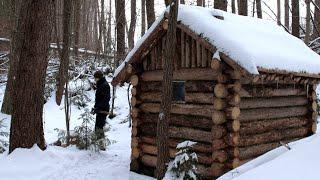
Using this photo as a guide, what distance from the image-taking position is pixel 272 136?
28.7 feet

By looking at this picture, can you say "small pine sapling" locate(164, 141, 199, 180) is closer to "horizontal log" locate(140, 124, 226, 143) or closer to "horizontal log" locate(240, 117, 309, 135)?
"horizontal log" locate(140, 124, 226, 143)

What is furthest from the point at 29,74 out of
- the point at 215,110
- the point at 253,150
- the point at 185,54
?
the point at 253,150

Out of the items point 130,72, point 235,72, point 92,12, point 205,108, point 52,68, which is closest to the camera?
point 235,72

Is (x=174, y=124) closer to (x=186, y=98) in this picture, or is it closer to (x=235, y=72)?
(x=186, y=98)

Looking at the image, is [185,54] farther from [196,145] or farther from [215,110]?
[196,145]

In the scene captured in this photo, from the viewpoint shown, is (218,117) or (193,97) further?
(193,97)

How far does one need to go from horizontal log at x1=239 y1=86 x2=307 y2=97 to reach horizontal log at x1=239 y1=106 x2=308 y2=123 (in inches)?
12.2

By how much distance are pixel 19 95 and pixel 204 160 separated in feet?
13.9

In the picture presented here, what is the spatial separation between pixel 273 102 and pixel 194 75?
71.5 inches

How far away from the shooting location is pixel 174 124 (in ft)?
28.8

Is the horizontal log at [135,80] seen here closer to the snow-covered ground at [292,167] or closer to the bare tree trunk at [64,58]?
the snow-covered ground at [292,167]

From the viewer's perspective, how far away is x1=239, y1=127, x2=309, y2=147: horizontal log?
8031 mm

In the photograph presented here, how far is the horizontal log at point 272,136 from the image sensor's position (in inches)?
316

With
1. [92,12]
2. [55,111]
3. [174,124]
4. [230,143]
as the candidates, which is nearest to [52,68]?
[55,111]
